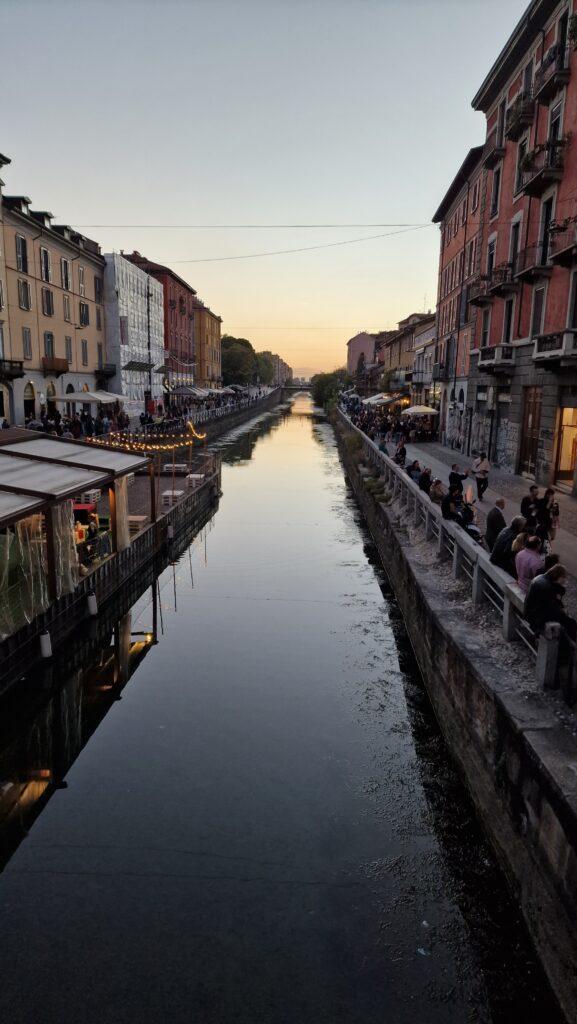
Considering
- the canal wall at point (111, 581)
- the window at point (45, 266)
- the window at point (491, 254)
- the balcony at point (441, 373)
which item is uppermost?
the window at point (45, 266)

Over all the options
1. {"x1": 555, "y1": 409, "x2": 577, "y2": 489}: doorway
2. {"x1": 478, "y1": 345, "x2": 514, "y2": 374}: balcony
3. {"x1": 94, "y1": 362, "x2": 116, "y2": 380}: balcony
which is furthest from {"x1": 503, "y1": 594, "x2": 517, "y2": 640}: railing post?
{"x1": 94, "y1": 362, "x2": 116, "y2": 380}: balcony

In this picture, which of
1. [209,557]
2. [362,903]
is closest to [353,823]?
[362,903]

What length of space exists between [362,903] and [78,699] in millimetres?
6216

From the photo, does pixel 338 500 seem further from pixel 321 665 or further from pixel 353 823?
pixel 353 823

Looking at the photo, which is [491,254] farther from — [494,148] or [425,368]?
[425,368]

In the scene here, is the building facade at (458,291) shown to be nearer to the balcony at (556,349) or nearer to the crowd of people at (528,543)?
the balcony at (556,349)

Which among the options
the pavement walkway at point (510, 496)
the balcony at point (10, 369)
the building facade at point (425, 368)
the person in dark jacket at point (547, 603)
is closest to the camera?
the person in dark jacket at point (547, 603)

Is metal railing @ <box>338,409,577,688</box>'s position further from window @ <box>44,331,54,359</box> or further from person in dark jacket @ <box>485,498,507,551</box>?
window @ <box>44,331,54,359</box>

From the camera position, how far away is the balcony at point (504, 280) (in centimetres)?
2300

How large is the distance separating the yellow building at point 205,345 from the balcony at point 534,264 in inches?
2836

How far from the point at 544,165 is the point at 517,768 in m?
19.3

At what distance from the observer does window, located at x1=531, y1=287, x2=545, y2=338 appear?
20.5 m

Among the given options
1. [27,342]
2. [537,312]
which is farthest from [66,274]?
[537,312]

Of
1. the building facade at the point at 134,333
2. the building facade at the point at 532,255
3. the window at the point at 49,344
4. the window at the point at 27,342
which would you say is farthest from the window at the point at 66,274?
the building facade at the point at 532,255
